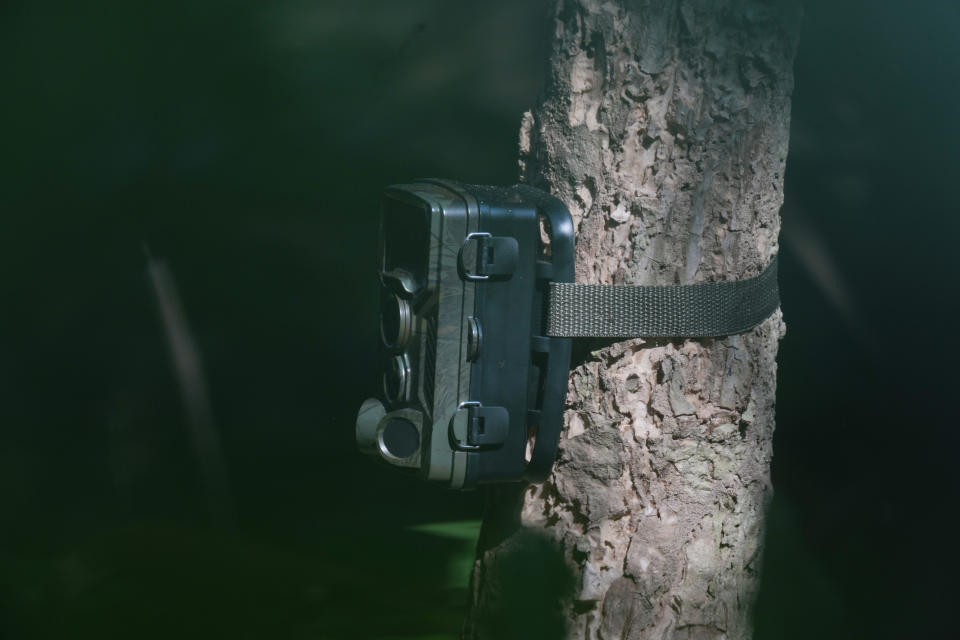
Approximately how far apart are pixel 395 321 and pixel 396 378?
0.27ft

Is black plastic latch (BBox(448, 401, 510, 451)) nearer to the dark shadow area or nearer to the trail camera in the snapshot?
the trail camera

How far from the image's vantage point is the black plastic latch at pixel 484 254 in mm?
1295

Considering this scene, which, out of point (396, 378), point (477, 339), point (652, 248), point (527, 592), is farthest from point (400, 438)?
point (652, 248)

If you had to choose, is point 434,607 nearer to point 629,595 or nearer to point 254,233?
point 254,233

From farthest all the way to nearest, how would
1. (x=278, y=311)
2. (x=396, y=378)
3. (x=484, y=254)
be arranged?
(x=278, y=311) < (x=396, y=378) < (x=484, y=254)

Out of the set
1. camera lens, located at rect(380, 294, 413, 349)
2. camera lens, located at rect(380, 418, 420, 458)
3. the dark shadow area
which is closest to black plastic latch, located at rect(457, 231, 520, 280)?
camera lens, located at rect(380, 294, 413, 349)

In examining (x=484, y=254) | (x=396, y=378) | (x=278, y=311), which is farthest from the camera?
(x=278, y=311)

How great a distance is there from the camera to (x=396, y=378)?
4.58ft

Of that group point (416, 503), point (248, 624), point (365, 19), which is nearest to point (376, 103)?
point (365, 19)

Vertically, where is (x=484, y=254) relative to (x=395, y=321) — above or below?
above

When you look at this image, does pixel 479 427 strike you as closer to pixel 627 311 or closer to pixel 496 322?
pixel 496 322

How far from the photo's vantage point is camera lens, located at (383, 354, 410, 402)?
1.38 meters

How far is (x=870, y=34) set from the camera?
2.52 metres

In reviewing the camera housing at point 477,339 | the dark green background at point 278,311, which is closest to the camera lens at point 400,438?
the camera housing at point 477,339
